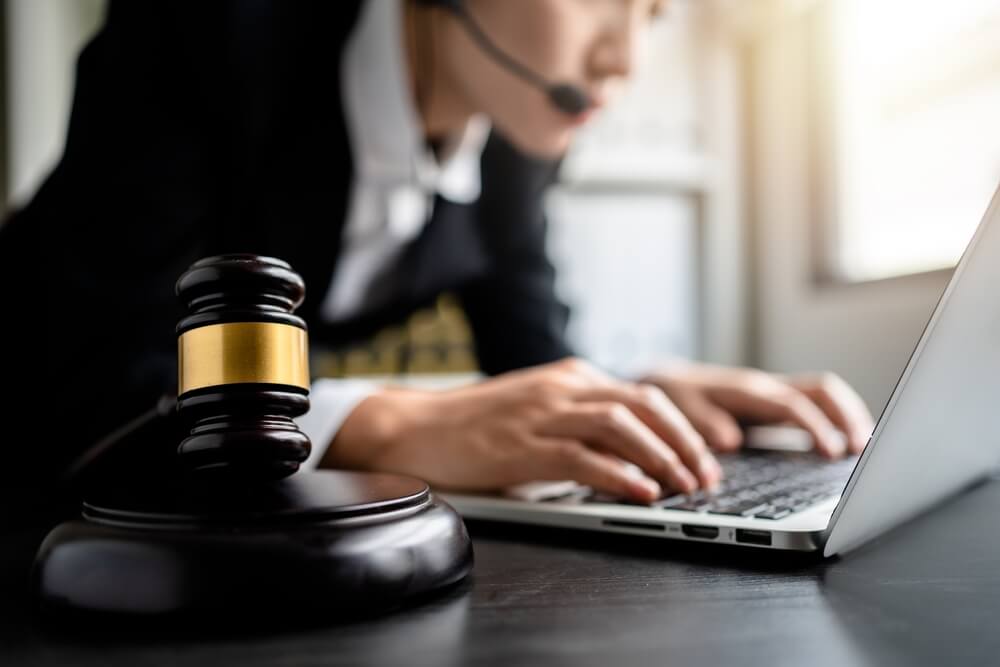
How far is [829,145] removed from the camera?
67.9 inches

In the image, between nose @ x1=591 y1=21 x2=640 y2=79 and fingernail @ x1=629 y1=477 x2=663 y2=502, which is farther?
nose @ x1=591 y1=21 x2=640 y2=79

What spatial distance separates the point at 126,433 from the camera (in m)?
0.40

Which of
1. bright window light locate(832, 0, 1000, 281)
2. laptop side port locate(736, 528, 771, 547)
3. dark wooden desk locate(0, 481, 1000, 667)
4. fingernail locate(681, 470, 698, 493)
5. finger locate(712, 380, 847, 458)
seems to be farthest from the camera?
bright window light locate(832, 0, 1000, 281)

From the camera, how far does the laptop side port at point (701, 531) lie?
367 mm

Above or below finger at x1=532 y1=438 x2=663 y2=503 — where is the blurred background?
above

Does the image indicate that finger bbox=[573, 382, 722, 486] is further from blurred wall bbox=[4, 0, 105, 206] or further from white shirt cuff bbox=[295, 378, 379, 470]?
blurred wall bbox=[4, 0, 105, 206]

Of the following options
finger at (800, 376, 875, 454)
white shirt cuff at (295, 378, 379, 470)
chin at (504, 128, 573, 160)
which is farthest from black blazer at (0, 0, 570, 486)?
finger at (800, 376, 875, 454)

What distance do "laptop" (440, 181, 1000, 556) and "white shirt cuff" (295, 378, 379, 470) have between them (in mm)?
122

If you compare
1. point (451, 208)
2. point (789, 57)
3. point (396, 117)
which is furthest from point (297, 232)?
point (789, 57)

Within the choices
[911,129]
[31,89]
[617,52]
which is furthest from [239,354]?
[31,89]

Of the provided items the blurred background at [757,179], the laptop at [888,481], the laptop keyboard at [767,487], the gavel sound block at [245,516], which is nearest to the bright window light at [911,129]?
the blurred background at [757,179]

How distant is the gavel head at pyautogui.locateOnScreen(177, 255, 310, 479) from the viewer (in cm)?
31

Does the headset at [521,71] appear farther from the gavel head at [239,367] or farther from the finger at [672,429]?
the gavel head at [239,367]

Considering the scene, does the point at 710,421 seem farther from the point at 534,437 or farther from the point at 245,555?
the point at 245,555
